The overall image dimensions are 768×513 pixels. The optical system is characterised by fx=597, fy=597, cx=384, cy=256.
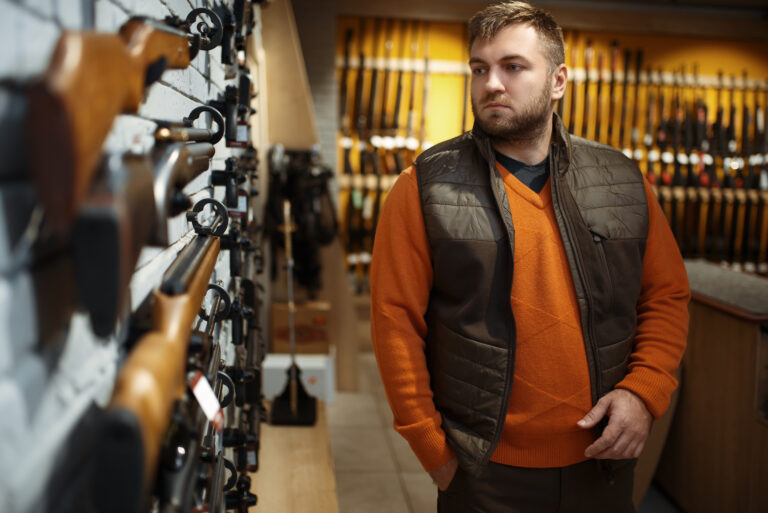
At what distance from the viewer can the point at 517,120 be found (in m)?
1.73

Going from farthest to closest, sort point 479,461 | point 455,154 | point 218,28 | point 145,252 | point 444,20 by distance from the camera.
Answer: point 444,20 < point 455,154 < point 479,461 < point 218,28 < point 145,252

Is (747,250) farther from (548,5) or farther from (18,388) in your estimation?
(18,388)

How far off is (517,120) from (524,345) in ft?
2.11

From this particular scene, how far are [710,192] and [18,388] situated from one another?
656 cm

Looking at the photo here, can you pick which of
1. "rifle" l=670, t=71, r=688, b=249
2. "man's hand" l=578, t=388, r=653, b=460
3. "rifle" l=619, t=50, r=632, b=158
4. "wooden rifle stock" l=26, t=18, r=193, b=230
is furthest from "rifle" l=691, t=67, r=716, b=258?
"wooden rifle stock" l=26, t=18, r=193, b=230

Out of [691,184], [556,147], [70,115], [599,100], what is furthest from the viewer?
[599,100]

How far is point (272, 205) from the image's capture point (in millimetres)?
4121

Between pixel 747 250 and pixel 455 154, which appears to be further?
pixel 747 250

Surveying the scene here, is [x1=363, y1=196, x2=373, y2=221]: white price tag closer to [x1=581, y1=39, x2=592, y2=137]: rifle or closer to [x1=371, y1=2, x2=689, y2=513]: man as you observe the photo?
[x1=581, y1=39, x2=592, y2=137]: rifle

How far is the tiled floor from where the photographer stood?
305cm

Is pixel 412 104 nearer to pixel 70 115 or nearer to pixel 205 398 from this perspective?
pixel 205 398

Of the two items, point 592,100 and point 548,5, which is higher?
point 548,5

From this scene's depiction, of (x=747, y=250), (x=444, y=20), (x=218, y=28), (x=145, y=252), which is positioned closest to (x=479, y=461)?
(x=145, y=252)

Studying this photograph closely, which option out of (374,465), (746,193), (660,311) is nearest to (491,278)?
(660,311)
